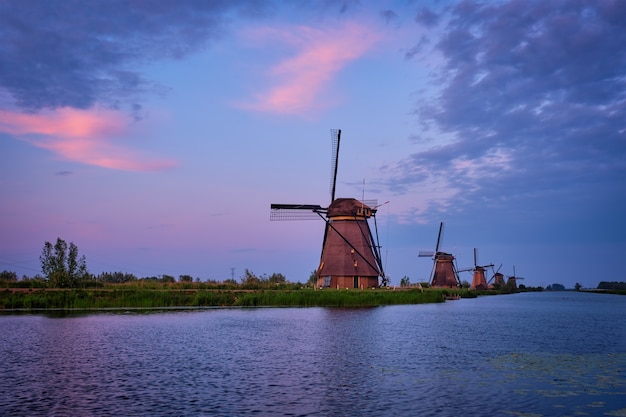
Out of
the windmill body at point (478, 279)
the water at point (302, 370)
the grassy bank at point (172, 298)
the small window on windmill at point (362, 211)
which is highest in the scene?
the small window on windmill at point (362, 211)

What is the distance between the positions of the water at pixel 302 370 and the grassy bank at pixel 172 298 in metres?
8.20

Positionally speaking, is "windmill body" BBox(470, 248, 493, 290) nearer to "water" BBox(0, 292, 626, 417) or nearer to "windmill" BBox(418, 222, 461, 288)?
"windmill" BBox(418, 222, 461, 288)

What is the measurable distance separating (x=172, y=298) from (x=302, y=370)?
29489 mm

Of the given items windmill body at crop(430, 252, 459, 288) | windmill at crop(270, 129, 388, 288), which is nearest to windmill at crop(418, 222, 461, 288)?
windmill body at crop(430, 252, 459, 288)

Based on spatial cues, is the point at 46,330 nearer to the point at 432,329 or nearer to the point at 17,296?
the point at 17,296

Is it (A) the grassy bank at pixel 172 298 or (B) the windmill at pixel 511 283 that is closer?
(A) the grassy bank at pixel 172 298

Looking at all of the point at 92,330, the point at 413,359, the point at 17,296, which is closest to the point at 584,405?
the point at 413,359

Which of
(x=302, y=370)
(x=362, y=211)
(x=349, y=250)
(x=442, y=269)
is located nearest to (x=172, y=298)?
(x=349, y=250)

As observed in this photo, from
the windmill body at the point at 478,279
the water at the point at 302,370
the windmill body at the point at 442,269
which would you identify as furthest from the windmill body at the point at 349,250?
the windmill body at the point at 478,279

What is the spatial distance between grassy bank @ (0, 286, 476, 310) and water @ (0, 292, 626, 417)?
8200 millimetres

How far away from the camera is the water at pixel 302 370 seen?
46.7 ft

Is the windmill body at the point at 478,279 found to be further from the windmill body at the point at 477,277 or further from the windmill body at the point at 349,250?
the windmill body at the point at 349,250

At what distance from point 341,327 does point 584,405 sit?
69.3ft

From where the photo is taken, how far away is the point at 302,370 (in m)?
19.5
